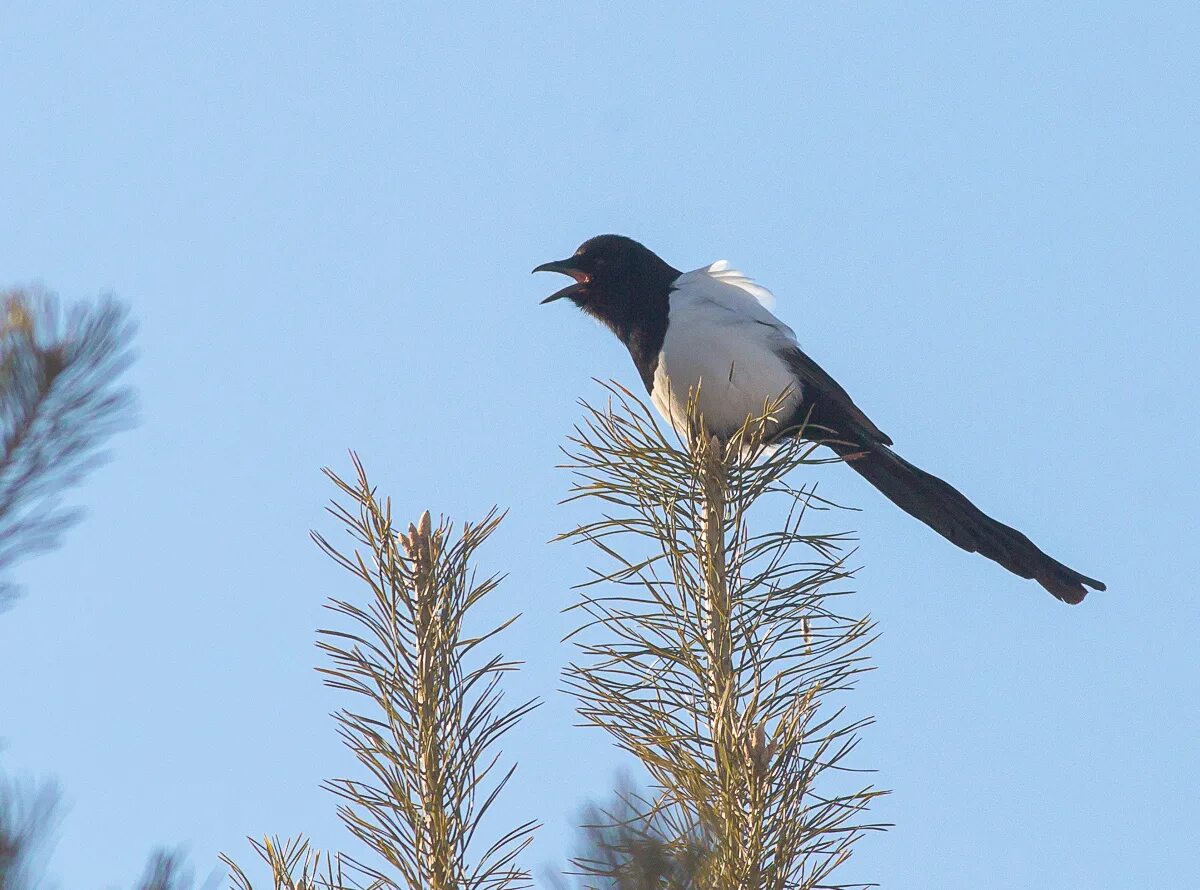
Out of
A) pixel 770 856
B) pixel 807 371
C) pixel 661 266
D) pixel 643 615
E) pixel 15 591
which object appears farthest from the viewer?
pixel 661 266

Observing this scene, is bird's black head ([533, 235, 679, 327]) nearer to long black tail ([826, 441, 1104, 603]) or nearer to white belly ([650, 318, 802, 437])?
white belly ([650, 318, 802, 437])

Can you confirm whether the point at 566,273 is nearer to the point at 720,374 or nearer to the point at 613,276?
the point at 613,276

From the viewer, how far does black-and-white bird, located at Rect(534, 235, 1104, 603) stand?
13.8 ft

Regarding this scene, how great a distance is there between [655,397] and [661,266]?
739 millimetres

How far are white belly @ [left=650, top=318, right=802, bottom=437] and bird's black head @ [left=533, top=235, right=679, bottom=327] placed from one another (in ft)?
1.41

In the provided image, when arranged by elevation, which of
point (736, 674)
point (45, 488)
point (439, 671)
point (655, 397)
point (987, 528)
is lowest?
point (45, 488)

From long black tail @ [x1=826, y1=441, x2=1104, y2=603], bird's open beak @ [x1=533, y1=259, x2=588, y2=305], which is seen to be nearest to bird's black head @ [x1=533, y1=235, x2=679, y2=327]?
bird's open beak @ [x1=533, y1=259, x2=588, y2=305]

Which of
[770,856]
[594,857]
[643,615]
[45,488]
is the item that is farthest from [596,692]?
[45,488]

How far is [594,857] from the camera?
118 cm

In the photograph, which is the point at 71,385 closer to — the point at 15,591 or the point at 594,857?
the point at 15,591

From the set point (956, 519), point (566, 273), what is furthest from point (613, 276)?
point (956, 519)

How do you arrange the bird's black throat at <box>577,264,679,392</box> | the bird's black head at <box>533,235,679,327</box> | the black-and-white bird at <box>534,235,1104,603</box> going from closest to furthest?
the black-and-white bird at <box>534,235,1104,603</box> → the bird's black throat at <box>577,264,679,392</box> → the bird's black head at <box>533,235,679,327</box>

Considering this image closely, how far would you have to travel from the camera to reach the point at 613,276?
5000 mm

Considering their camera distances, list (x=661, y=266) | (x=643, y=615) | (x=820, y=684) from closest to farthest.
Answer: (x=820, y=684)
(x=643, y=615)
(x=661, y=266)
